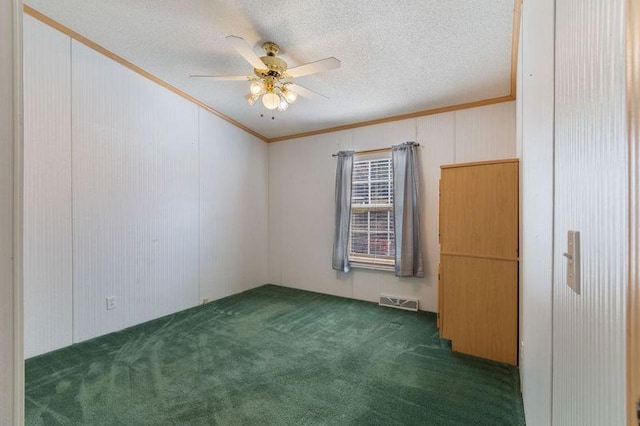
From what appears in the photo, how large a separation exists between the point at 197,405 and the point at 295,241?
3.01m

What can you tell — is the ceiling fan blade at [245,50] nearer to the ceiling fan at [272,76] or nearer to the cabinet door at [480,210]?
the ceiling fan at [272,76]

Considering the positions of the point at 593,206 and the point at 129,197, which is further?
the point at 129,197

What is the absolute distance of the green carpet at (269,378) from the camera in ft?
5.73

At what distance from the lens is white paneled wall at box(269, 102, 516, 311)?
3312mm

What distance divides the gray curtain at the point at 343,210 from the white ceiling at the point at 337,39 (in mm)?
962

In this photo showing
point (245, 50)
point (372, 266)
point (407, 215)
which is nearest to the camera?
point (245, 50)

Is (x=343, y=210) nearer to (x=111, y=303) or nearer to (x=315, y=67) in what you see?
(x=315, y=67)

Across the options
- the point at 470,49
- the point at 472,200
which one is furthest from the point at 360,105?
the point at 472,200

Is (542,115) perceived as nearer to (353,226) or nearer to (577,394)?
(577,394)

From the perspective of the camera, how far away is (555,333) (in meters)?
0.85

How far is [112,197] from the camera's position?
9.52 feet

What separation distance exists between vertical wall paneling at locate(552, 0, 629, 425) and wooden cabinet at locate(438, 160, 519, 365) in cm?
167

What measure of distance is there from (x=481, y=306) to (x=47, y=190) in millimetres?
3809

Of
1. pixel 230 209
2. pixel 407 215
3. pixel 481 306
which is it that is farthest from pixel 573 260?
pixel 230 209
